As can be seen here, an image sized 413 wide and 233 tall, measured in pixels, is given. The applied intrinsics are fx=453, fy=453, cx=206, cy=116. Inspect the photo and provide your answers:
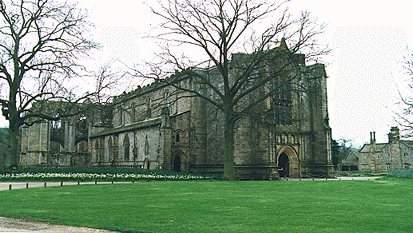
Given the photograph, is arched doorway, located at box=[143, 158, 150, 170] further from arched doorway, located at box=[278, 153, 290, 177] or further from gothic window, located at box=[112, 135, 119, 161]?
arched doorway, located at box=[278, 153, 290, 177]

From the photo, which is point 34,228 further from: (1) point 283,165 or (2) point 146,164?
(1) point 283,165

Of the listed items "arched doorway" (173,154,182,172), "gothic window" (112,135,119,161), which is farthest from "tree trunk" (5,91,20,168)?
"gothic window" (112,135,119,161)

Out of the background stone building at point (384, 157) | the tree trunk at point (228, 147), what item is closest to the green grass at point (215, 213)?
the tree trunk at point (228, 147)

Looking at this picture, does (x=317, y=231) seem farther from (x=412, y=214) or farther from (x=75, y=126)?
(x=75, y=126)

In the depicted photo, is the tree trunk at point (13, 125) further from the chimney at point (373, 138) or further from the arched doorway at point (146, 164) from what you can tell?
the chimney at point (373, 138)

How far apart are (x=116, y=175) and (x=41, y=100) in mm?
8320

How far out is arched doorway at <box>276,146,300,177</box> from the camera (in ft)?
145

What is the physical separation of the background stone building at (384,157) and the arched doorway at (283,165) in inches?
1893

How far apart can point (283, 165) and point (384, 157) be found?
184ft

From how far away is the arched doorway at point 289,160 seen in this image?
145 ft

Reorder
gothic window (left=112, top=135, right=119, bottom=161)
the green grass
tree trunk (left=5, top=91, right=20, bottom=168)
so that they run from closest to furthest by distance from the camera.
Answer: the green grass
tree trunk (left=5, top=91, right=20, bottom=168)
gothic window (left=112, top=135, right=119, bottom=161)

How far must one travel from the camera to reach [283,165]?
45.5 m

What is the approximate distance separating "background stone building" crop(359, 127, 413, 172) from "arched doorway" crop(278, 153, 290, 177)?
4809 cm

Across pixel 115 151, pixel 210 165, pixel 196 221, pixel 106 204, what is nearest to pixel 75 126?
pixel 115 151
